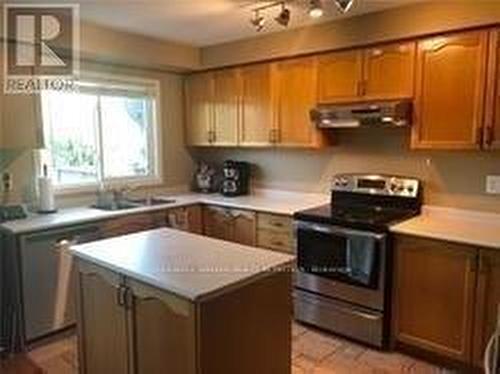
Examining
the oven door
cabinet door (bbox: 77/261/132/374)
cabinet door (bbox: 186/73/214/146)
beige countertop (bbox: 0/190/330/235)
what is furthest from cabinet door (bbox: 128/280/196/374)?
cabinet door (bbox: 186/73/214/146)

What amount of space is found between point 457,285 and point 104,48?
3223 mm

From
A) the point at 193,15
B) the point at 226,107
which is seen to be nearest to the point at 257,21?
the point at 193,15

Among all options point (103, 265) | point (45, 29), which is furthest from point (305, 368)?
point (45, 29)

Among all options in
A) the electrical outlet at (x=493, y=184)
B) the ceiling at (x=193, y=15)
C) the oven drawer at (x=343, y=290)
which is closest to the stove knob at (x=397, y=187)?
the electrical outlet at (x=493, y=184)

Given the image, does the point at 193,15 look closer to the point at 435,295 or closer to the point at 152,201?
the point at 152,201

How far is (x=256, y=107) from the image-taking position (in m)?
3.95

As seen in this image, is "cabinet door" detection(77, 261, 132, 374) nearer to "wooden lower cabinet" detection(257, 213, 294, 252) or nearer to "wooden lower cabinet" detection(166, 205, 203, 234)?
"wooden lower cabinet" detection(166, 205, 203, 234)

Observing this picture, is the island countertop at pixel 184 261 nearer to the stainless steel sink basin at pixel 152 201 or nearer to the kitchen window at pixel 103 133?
the stainless steel sink basin at pixel 152 201

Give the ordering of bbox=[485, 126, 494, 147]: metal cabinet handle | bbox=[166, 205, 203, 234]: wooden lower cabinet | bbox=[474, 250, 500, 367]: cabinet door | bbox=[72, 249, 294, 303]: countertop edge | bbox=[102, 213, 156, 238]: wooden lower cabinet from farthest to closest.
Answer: bbox=[166, 205, 203, 234]: wooden lower cabinet
bbox=[102, 213, 156, 238]: wooden lower cabinet
bbox=[485, 126, 494, 147]: metal cabinet handle
bbox=[474, 250, 500, 367]: cabinet door
bbox=[72, 249, 294, 303]: countertop edge

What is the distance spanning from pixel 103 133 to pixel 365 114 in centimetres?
247

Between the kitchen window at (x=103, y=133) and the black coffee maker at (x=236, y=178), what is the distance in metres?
0.76

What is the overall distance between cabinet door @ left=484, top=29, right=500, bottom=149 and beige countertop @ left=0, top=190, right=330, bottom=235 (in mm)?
1490

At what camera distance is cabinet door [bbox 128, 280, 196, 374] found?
165 centimetres

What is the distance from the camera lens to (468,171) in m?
3.07
